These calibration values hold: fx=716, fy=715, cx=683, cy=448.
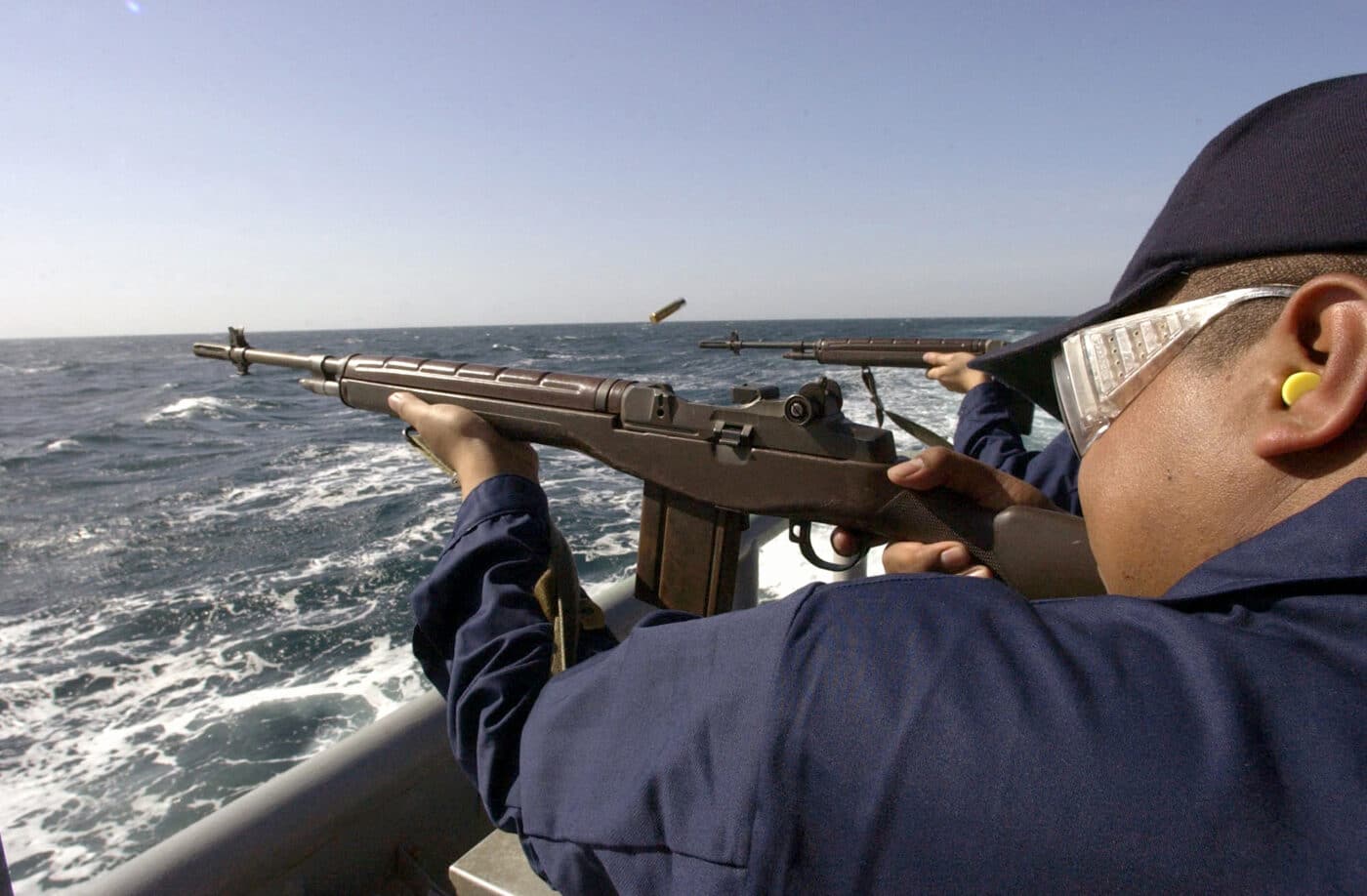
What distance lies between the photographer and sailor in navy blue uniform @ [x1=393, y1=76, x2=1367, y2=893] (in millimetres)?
684

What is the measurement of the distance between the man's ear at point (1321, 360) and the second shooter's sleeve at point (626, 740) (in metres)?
0.66

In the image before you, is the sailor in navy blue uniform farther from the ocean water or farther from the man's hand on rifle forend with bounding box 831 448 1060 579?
the ocean water

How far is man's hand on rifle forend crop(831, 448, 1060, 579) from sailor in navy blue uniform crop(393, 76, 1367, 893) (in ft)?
4.03

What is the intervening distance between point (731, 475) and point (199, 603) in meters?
6.92

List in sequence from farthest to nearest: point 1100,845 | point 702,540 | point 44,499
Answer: point 44,499 → point 702,540 → point 1100,845

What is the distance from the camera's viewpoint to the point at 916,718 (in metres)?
0.78

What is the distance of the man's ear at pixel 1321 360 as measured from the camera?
2.76 feet

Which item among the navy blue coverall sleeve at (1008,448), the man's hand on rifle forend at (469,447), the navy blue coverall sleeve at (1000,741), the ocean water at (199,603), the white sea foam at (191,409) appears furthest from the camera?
the white sea foam at (191,409)

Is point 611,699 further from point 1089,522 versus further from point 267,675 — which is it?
point 267,675

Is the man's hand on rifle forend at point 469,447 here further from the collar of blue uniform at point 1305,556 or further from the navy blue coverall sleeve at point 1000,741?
the collar of blue uniform at point 1305,556

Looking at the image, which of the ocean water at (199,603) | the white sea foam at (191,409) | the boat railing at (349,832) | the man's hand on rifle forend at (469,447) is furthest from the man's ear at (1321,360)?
the white sea foam at (191,409)

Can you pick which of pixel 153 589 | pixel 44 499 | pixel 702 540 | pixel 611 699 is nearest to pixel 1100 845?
pixel 611 699

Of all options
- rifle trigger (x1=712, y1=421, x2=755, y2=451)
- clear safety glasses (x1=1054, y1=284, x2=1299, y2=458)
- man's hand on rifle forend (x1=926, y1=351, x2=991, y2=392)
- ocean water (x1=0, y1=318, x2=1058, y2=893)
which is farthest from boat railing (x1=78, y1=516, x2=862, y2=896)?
man's hand on rifle forend (x1=926, y1=351, x2=991, y2=392)

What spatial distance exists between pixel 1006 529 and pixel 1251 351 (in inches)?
59.5
